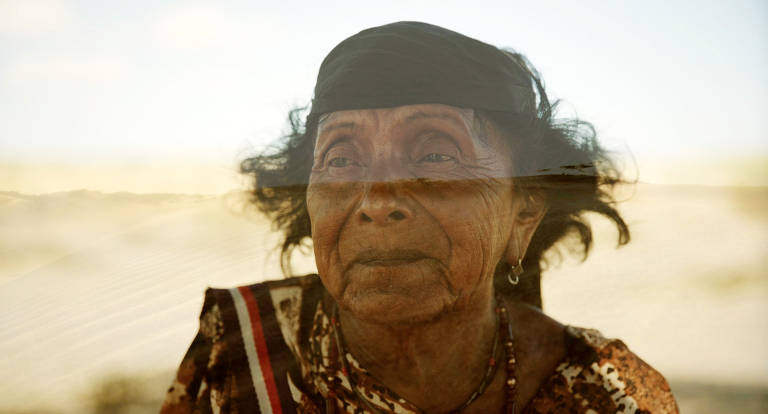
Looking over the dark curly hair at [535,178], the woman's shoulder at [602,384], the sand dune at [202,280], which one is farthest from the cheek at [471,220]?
the sand dune at [202,280]

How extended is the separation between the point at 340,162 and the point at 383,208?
0.71 feet

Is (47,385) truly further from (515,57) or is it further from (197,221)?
(515,57)

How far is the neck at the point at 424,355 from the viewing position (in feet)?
5.88

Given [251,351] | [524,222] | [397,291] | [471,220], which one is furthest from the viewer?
[524,222]

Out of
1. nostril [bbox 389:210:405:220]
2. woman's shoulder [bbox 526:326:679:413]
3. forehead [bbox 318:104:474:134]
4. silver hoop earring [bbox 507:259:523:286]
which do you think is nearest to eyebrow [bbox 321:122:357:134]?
forehead [bbox 318:104:474:134]

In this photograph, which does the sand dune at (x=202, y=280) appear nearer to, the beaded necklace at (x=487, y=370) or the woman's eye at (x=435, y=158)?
the beaded necklace at (x=487, y=370)

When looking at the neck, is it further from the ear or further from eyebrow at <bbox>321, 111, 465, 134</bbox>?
eyebrow at <bbox>321, 111, 465, 134</bbox>

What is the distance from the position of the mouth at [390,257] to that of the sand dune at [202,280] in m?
0.51

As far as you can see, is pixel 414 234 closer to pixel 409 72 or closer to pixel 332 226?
pixel 332 226

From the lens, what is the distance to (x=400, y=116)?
1.62m

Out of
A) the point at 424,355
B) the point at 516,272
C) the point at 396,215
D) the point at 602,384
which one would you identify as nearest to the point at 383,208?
the point at 396,215

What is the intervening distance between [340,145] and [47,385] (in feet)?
3.42

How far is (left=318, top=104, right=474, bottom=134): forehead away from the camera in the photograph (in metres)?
1.62

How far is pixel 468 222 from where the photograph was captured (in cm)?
164
